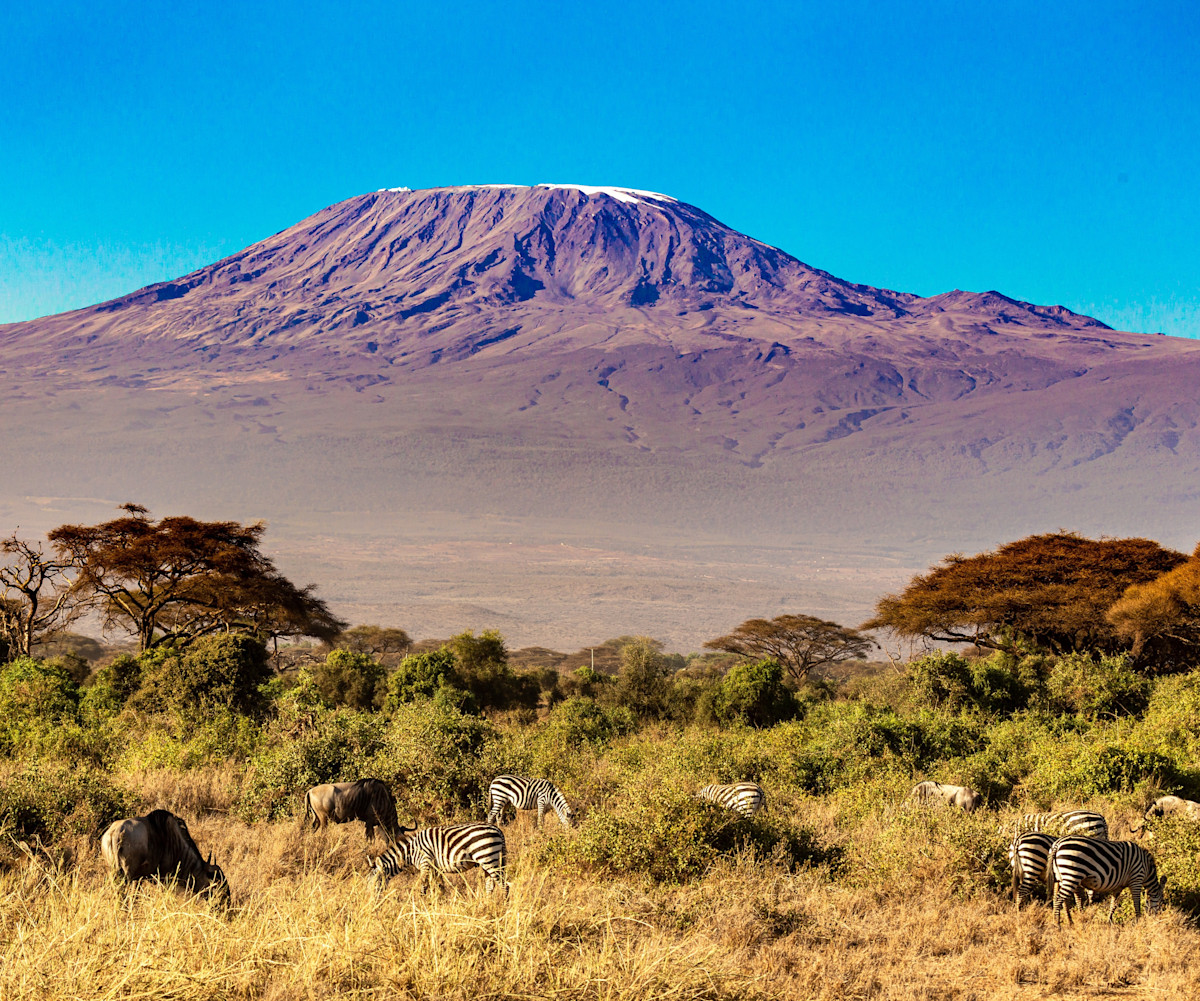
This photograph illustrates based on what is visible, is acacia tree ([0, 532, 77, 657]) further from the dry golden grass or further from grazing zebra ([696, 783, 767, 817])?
grazing zebra ([696, 783, 767, 817])

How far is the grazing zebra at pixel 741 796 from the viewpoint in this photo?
1059 centimetres

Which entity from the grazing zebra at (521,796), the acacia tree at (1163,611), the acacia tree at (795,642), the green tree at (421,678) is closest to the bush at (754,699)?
the green tree at (421,678)

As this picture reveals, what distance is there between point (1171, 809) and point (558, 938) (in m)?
9.53

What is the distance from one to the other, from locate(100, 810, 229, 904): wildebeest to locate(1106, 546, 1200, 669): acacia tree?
22952 millimetres

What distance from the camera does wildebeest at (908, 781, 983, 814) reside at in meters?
11.5

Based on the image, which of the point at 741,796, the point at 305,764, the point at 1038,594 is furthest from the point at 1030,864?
the point at 1038,594

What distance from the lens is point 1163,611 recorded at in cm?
2284

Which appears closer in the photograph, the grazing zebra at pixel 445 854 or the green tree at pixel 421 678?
the grazing zebra at pixel 445 854

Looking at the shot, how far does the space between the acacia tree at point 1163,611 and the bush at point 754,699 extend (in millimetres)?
8708

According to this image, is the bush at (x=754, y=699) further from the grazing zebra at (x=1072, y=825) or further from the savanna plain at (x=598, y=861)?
the grazing zebra at (x=1072, y=825)

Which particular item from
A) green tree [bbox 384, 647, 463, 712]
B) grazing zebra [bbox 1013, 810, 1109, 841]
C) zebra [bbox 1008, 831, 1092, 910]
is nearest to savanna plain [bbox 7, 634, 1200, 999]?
zebra [bbox 1008, 831, 1092, 910]

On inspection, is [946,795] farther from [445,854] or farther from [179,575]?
[179,575]

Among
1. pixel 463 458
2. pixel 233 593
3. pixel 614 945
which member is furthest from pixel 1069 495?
pixel 614 945

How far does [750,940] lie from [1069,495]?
20528 cm
